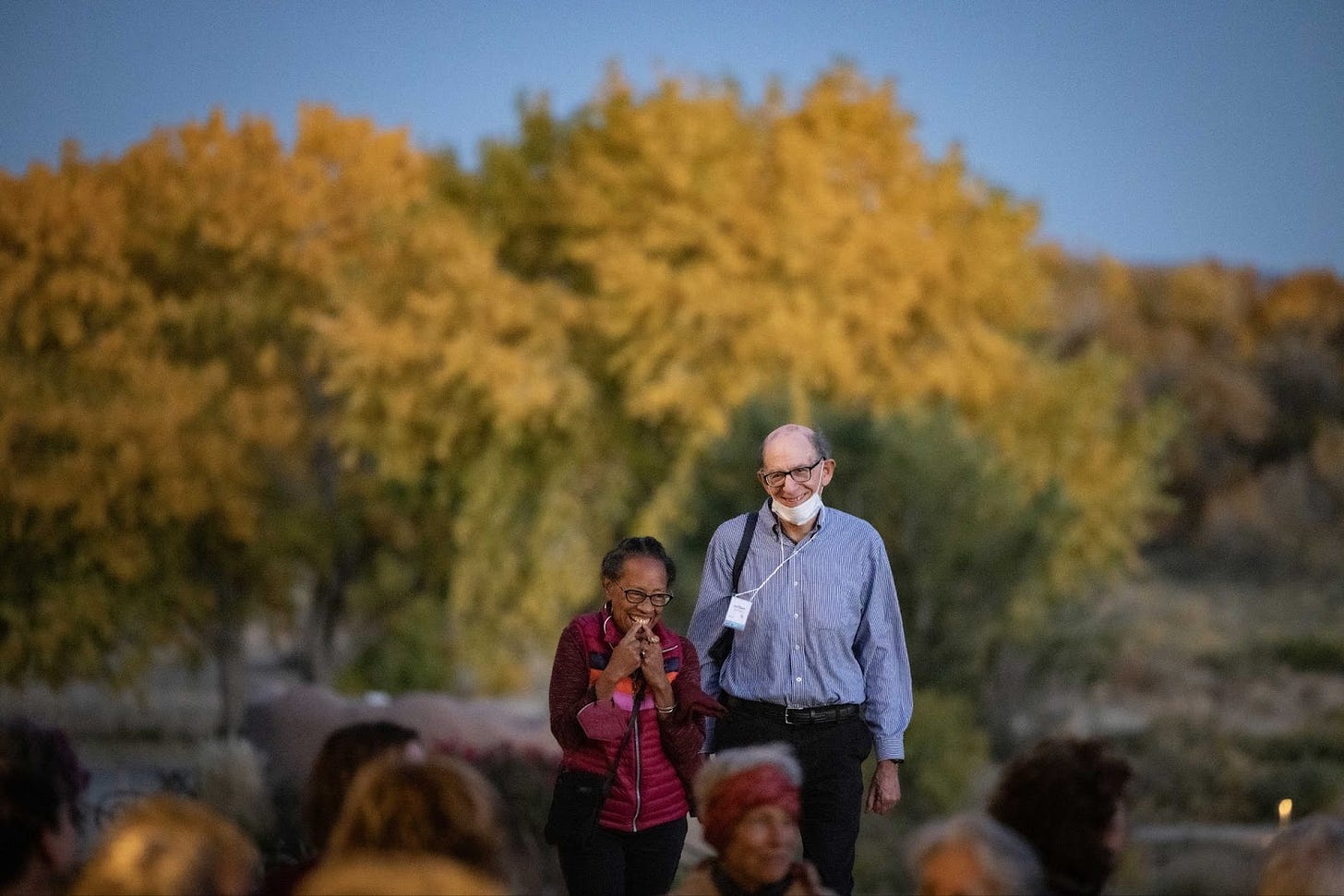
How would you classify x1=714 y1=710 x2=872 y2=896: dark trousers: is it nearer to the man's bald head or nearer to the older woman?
the older woman

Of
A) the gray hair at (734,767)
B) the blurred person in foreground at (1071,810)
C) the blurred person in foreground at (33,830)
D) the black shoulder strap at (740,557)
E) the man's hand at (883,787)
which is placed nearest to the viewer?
the blurred person in foreground at (33,830)

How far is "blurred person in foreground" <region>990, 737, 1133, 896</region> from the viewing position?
428cm

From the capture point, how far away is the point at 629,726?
5051mm

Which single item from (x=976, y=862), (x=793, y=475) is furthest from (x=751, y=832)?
(x=793, y=475)

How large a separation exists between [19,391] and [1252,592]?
32421 millimetres

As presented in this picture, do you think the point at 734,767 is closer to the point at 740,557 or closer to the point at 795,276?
the point at 740,557

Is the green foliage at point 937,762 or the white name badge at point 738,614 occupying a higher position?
the white name badge at point 738,614

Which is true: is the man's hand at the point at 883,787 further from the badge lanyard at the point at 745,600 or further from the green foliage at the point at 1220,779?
the green foliage at the point at 1220,779

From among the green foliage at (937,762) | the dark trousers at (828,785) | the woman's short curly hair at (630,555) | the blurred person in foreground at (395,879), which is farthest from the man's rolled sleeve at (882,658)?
the green foliage at (937,762)

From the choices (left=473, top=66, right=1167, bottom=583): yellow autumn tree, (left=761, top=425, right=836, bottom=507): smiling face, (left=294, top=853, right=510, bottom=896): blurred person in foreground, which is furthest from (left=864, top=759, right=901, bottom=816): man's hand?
(left=473, top=66, right=1167, bottom=583): yellow autumn tree

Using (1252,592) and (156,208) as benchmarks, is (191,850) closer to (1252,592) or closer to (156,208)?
(156,208)

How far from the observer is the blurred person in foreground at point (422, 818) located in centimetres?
389

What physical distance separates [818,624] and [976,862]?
172 cm

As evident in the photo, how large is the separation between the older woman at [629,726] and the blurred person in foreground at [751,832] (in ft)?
2.13
